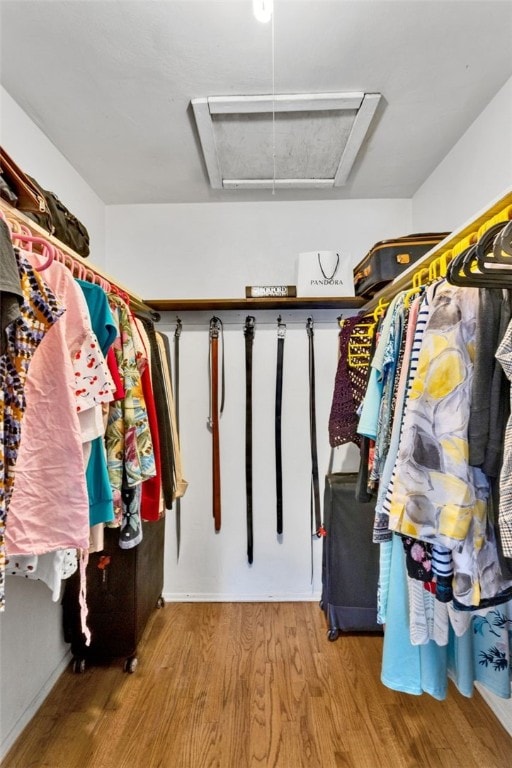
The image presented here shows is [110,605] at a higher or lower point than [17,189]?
lower

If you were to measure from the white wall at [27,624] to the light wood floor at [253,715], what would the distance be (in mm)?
74

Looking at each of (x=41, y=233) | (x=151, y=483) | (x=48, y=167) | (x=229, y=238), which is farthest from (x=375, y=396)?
(x=48, y=167)

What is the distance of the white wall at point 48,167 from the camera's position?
1.46m

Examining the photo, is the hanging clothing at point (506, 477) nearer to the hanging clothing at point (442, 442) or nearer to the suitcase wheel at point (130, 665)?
the hanging clothing at point (442, 442)

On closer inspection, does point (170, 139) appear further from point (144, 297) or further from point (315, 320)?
point (315, 320)

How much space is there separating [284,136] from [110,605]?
2.24 m

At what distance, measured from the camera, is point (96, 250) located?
85.3 inches

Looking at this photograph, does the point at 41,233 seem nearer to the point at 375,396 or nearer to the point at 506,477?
the point at 375,396

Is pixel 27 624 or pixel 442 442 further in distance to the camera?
pixel 27 624

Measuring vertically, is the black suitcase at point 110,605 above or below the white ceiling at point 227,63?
below

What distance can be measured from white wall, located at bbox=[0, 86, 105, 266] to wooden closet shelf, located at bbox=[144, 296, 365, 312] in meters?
0.54

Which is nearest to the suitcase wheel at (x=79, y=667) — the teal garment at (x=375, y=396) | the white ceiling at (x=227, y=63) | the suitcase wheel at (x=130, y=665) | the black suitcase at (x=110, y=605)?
the black suitcase at (x=110, y=605)

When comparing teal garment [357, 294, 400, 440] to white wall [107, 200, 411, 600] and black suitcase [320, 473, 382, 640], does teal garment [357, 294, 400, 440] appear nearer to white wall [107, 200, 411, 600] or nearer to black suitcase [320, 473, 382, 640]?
black suitcase [320, 473, 382, 640]

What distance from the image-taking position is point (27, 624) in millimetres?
1477
